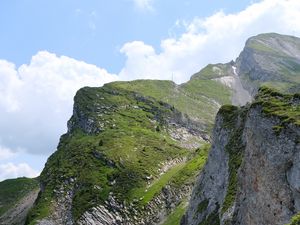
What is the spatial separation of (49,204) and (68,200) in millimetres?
4501

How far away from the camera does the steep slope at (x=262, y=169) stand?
4550 centimetres

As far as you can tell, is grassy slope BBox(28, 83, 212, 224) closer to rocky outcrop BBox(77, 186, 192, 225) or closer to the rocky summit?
the rocky summit

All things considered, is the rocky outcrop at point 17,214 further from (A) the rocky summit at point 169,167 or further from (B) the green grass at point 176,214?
(B) the green grass at point 176,214

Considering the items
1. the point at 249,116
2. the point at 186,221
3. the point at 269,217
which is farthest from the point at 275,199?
the point at 186,221

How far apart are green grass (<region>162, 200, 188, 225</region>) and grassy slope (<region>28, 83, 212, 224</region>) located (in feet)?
24.9

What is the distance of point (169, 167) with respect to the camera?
136000 millimetres

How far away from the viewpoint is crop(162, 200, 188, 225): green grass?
101 metres

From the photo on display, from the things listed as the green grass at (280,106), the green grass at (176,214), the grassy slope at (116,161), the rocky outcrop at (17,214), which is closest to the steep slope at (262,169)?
the green grass at (280,106)

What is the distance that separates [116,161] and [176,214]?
3178 centimetres

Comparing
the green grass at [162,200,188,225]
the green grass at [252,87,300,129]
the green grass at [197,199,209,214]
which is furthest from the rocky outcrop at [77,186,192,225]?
the green grass at [252,87,300,129]

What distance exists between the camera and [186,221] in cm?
7656

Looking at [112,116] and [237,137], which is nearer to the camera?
[237,137]

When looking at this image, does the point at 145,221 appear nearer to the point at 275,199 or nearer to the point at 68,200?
the point at 68,200

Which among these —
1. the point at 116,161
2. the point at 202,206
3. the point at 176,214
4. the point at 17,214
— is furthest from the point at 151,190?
the point at 17,214
